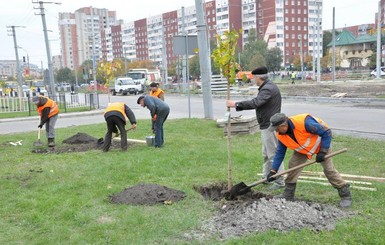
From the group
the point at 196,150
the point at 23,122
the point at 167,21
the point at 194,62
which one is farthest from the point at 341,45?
the point at 196,150

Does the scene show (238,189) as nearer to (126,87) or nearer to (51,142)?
(51,142)

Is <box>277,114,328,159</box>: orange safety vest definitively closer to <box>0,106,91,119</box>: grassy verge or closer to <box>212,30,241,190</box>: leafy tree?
<box>212,30,241,190</box>: leafy tree

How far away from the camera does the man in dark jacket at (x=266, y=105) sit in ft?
19.7

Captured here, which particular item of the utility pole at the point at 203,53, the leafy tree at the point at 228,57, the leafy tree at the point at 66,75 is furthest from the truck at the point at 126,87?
the leafy tree at the point at 66,75

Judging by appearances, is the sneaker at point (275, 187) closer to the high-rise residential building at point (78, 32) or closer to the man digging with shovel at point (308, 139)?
the man digging with shovel at point (308, 139)

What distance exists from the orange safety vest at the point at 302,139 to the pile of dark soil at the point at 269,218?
2.23 feet

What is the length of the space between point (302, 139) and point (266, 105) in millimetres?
1259

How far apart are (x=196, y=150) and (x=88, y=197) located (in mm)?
3675

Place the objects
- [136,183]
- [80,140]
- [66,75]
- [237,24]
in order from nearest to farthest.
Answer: [136,183] < [80,140] < [66,75] < [237,24]

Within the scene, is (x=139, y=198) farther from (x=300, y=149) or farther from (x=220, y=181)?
(x=300, y=149)

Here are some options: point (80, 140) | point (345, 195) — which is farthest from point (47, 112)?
point (345, 195)

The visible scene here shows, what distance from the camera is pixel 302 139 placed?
5.07m

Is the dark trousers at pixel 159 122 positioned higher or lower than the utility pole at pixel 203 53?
lower

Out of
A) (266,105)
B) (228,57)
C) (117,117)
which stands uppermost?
(228,57)
